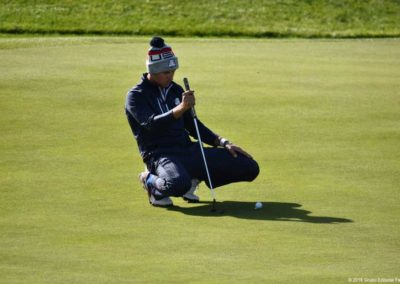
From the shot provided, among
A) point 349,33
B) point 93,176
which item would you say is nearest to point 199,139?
point 93,176

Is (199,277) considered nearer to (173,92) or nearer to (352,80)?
(173,92)

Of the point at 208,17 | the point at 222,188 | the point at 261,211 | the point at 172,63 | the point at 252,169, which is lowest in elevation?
the point at 208,17

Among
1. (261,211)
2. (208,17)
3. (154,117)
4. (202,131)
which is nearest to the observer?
(261,211)

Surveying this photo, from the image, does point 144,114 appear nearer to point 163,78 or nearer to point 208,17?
point 163,78

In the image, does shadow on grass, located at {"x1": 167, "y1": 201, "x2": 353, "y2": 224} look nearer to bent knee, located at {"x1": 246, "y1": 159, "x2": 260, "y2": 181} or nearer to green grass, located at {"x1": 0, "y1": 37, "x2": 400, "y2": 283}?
green grass, located at {"x1": 0, "y1": 37, "x2": 400, "y2": 283}

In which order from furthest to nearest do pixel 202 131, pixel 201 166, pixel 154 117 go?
pixel 202 131, pixel 201 166, pixel 154 117

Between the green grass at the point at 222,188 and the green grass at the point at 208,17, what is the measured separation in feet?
20.4

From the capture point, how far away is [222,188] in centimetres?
1130

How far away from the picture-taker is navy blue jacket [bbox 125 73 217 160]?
10.6 meters

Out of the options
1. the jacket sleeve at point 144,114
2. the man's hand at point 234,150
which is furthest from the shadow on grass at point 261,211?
the jacket sleeve at point 144,114

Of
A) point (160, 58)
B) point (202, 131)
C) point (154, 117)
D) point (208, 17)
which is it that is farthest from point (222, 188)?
point (208, 17)

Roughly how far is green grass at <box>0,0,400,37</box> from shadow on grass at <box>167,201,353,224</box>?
1555cm

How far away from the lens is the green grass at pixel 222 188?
8.50 meters

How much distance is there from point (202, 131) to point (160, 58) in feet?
2.85
